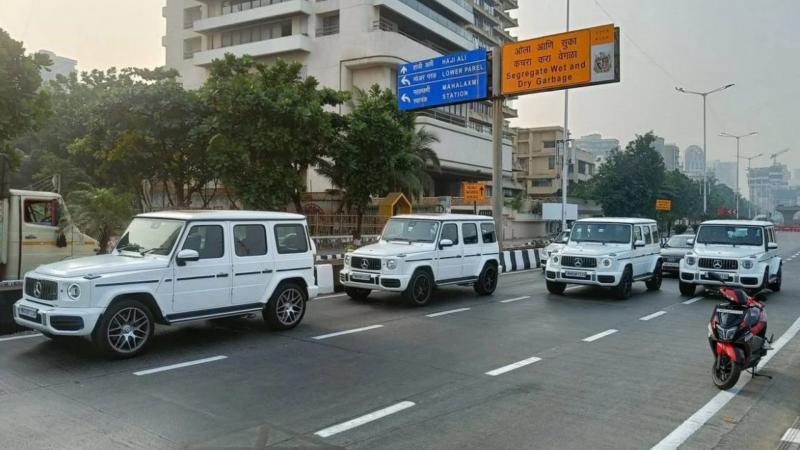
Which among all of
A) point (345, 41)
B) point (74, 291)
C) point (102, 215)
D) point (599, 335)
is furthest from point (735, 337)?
point (345, 41)

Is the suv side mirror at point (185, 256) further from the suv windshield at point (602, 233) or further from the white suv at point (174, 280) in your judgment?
the suv windshield at point (602, 233)

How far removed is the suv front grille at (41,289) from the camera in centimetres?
789

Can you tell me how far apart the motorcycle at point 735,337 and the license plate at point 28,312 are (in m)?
8.43

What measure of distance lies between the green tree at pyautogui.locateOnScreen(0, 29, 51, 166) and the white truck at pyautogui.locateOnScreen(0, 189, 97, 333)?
277cm

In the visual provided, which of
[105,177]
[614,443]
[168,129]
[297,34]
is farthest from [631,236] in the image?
[297,34]

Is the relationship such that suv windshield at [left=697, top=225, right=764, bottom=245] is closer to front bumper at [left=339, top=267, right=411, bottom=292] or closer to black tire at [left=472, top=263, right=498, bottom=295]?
black tire at [left=472, top=263, right=498, bottom=295]

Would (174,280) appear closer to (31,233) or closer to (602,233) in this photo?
(31,233)

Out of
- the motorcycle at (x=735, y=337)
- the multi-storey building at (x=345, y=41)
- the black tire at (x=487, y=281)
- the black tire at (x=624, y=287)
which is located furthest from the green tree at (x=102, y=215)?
the multi-storey building at (x=345, y=41)

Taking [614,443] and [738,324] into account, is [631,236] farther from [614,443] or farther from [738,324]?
[614,443]

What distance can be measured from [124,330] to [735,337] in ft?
24.8

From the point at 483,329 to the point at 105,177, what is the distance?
26831 millimetres

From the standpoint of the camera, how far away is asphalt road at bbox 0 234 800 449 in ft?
18.1

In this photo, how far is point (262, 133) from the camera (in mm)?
25281

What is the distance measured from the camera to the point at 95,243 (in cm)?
1549
